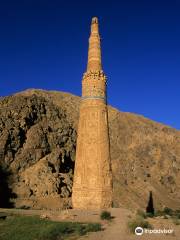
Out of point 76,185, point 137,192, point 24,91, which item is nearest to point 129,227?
point 76,185

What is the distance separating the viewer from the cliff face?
114 feet

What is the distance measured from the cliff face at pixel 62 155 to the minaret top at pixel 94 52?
573 inches

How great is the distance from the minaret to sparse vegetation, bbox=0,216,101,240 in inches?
138

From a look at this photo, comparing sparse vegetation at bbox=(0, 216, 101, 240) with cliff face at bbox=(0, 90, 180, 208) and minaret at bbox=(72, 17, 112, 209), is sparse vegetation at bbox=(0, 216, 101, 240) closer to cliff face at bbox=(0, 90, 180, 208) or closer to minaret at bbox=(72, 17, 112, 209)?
minaret at bbox=(72, 17, 112, 209)

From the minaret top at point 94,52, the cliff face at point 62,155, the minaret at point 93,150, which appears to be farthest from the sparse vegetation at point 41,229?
the cliff face at point 62,155

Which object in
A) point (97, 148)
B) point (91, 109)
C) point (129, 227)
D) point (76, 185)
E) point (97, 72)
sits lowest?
point (129, 227)

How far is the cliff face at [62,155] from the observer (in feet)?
114

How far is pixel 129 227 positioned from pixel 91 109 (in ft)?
28.1

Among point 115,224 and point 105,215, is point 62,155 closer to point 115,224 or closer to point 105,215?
point 105,215

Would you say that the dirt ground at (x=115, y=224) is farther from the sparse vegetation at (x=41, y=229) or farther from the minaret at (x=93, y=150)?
the minaret at (x=93, y=150)

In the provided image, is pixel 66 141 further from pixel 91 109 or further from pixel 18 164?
pixel 91 109

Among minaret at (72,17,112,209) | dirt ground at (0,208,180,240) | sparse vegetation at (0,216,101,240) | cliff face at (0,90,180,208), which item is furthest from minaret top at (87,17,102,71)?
cliff face at (0,90,180,208)

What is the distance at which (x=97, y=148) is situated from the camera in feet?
70.7

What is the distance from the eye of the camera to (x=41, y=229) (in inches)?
645
